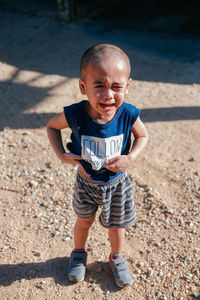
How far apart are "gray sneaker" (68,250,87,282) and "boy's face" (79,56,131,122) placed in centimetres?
117

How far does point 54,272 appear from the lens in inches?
100

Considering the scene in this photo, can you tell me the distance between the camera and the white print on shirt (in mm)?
1943

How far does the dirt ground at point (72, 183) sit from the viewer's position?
2.48 m

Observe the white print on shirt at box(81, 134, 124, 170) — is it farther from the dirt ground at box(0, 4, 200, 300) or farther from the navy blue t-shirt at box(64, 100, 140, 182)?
the dirt ground at box(0, 4, 200, 300)

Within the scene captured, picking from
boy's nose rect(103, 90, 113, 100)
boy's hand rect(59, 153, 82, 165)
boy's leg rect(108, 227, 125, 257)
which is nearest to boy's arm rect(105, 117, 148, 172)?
boy's hand rect(59, 153, 82, 165)

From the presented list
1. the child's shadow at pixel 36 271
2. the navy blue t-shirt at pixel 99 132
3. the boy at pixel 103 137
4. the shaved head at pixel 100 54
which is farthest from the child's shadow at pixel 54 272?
the shaved head at pixel 100 54

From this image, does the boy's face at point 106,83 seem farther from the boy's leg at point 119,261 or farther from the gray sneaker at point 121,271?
the gray sneaker at point 121,271

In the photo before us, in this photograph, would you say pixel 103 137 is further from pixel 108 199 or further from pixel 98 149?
pixel 108 199

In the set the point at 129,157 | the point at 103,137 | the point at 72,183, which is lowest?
the point at 72,183

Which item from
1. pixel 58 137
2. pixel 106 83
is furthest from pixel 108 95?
pixel 58 137

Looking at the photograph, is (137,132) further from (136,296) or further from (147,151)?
(147,151)

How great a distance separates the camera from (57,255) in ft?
8.77

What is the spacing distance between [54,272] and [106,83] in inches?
59.0

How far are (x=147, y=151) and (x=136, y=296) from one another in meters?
1.74
